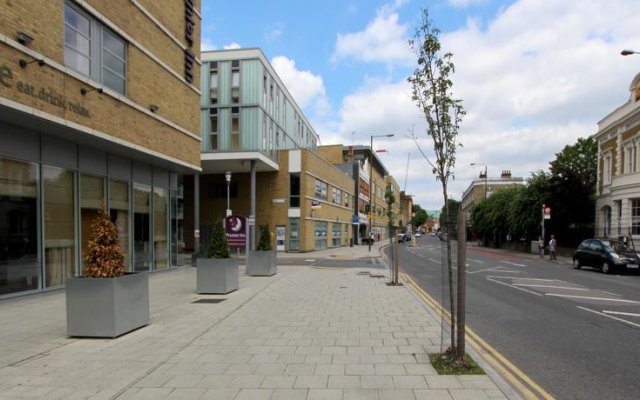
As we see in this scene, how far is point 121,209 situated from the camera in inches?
639

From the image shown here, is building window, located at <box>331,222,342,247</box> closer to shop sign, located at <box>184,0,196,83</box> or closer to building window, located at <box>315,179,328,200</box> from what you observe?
building window, located at <box>315,179,328,200</box>

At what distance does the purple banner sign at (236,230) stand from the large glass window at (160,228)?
3.37 meters

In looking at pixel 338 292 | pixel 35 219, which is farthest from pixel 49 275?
pixel 338 292

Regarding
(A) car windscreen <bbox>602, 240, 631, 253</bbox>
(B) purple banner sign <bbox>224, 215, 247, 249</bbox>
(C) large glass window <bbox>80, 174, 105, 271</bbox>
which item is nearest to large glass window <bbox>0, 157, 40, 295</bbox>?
(C) large glass window <bbox>80, 174, 105, 271</bbox>

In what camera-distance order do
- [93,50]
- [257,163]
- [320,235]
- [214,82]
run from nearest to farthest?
1. [93,50]
2. [214,82]
3. [257,163]
4. [320,235]

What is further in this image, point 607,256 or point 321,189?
point 321,189

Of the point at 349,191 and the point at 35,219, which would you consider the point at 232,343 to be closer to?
the point at 35,219

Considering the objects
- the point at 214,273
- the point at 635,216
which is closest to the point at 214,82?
the point at 214,273

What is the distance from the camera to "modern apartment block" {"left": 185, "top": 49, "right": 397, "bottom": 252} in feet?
104

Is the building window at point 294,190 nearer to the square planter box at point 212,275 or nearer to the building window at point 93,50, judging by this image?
the building window at point 93,50

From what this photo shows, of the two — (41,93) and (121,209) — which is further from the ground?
(41,93)

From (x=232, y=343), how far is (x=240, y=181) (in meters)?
30.9

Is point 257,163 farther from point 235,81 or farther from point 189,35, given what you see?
point 189,35

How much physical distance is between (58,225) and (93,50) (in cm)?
527
